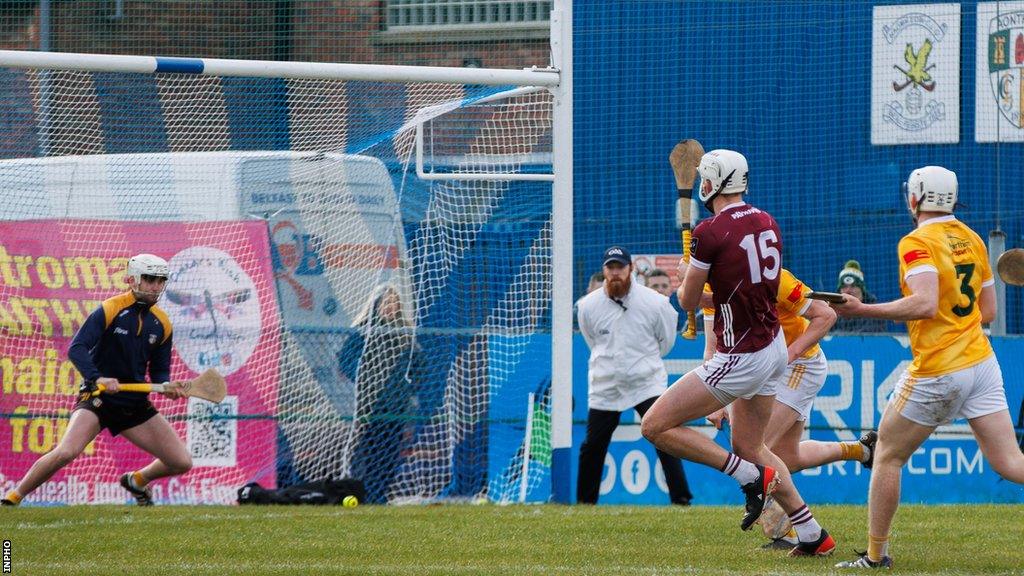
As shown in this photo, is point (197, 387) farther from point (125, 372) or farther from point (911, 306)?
point (911, 306)

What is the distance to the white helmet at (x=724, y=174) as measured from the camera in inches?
284

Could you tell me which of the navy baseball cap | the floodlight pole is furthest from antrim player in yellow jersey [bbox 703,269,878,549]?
the navy baseball cap

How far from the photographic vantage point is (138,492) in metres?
10.8

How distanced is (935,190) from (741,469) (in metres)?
1.61

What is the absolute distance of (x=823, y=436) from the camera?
1230 cm

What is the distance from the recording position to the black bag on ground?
11148 millimetres

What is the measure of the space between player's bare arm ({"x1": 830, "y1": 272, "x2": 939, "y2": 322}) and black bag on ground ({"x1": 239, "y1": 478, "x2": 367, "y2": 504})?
5.63 metres

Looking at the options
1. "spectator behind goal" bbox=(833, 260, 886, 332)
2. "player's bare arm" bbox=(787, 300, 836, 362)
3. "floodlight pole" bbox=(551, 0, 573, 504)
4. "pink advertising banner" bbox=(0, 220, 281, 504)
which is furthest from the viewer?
"spectator behind goal" bbox=(833, 260, 886, 332)

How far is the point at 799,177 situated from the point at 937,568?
24.4 ft

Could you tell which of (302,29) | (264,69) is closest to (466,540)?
(264,69)

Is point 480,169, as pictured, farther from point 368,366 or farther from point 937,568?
point 937,568

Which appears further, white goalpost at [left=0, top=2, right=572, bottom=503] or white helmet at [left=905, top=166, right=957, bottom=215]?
white goalpost at [left=0, top=2, right=572, bottom=503]

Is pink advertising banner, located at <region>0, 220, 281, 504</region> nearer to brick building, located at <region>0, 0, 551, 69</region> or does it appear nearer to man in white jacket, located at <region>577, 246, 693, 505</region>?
man in white jacket, located at <region>577, 246, 693, 505</region>

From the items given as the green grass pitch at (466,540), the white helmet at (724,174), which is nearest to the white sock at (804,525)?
the green grass pitch at (466,540)
